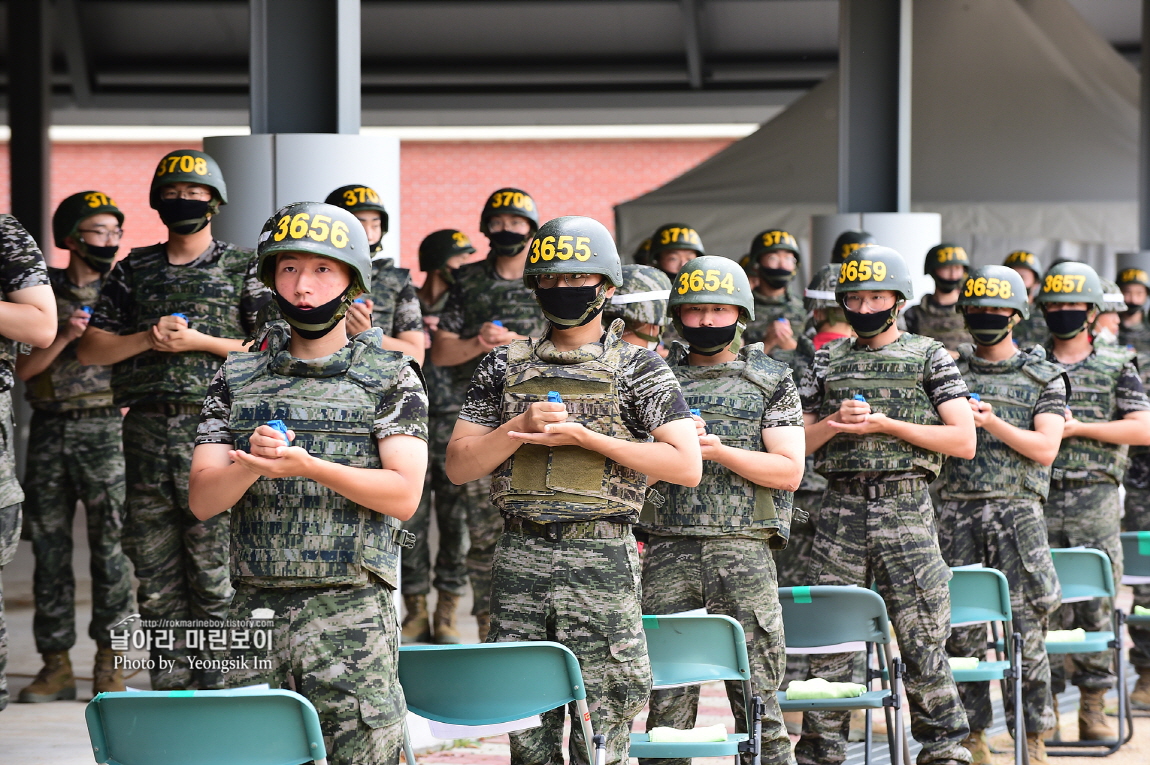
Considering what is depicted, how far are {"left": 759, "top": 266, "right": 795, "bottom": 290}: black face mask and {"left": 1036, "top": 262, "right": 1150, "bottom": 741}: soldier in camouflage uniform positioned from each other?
5.55ft

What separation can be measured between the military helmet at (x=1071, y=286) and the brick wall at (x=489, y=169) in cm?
1430

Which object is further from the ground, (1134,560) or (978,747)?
(1134,560)

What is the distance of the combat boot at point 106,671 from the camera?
6.45 meters

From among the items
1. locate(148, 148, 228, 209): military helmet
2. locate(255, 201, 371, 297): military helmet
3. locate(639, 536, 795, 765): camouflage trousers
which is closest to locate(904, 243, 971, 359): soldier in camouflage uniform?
locate(639, 536, 795, 765): camouflage trousers

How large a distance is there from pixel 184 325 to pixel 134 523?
0.85 m

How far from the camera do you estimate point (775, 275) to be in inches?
331

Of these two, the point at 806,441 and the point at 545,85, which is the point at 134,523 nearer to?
the point at 806,441

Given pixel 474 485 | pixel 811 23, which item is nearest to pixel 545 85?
pixel 811 23

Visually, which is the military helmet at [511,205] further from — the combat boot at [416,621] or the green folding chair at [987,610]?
the green folding chair at [987,610]

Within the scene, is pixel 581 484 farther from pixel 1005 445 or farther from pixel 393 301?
pixel 1005 445

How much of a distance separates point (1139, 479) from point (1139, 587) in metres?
0.70

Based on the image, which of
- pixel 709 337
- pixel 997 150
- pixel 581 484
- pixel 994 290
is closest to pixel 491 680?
pixel 581 484

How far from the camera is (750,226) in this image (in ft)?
44.7

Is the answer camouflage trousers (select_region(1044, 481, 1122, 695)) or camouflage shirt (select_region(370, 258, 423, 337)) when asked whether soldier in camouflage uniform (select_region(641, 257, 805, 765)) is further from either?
camouflage trousers (select_region(1044, 481, 1122, 695))
